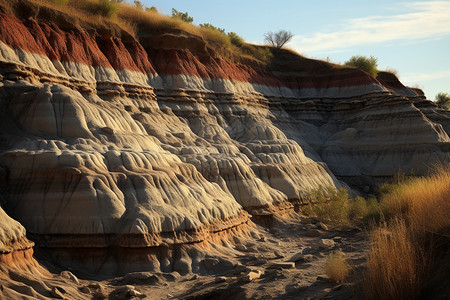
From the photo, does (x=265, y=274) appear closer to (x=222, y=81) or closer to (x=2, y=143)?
(x=2, y=143)

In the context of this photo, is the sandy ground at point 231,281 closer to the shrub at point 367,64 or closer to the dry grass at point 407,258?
the dry grass at point 407,258

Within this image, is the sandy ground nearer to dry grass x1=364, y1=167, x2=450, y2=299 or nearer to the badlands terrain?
the badlands terrain

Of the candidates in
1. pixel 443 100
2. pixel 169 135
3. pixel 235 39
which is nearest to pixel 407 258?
pixel 169 135

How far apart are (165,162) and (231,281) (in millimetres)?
9055

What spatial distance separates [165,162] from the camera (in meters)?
24.4

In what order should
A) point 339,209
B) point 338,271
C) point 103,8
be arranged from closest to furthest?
point 338,271 < point 339,209 < point 103,8

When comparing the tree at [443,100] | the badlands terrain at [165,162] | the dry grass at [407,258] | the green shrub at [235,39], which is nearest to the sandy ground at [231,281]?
the badlands terrain at [165,162]

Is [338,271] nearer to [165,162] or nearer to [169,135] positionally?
[165,162]

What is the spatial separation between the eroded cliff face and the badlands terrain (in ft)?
0.31

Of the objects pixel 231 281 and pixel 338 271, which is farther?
pixel 231 281

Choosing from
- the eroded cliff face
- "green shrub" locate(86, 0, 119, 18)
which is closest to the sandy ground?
the eroded cliff face

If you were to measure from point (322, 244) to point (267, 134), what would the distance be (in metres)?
19.9

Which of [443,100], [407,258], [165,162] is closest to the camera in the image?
[407,258]

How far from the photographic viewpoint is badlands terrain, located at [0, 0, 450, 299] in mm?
17891
